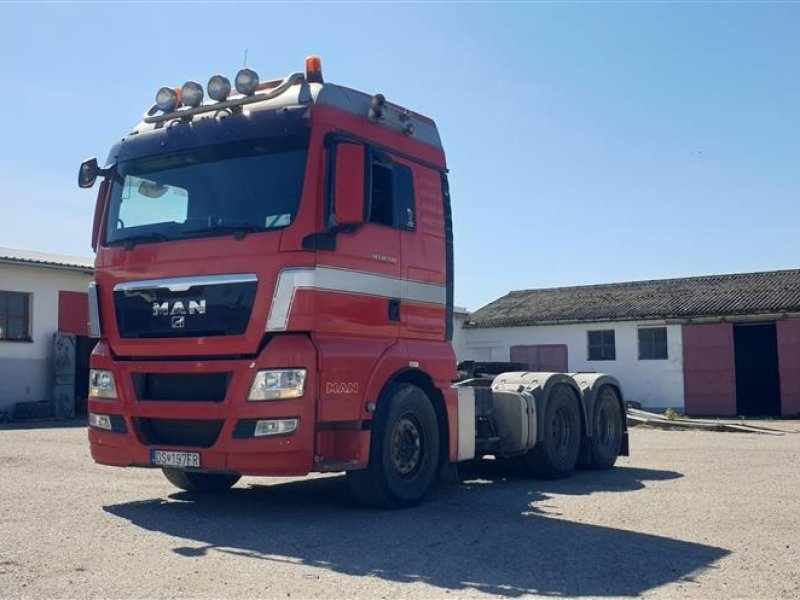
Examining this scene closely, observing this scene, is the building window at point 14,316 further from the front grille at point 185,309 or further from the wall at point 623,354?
the front grille at point 185,309

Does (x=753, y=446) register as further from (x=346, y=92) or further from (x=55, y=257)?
(x=55, y=257)

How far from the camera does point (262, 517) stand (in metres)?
8.45

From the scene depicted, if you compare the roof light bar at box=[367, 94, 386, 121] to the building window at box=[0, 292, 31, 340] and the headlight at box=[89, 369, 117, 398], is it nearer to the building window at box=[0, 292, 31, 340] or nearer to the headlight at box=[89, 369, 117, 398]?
the headlight at box=[89, 369, 117, 398]

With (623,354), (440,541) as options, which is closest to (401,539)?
(440,541)

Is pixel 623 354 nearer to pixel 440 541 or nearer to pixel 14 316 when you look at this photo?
pixel 14 316

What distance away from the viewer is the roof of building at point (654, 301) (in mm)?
31031

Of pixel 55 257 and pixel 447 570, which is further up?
pixel 55 257

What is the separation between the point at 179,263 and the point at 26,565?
9.73 ft

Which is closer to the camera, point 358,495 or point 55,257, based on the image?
point 358,495

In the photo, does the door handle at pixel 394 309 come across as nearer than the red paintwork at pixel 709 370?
Yes

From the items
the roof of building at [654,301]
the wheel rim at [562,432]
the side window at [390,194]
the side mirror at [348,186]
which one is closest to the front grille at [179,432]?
the side mirror at [348,186]

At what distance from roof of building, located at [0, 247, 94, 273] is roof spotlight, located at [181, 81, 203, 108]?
54.5 feet

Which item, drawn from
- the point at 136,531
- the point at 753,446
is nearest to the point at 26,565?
the point at 136,531

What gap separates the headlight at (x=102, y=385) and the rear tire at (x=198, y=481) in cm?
142
